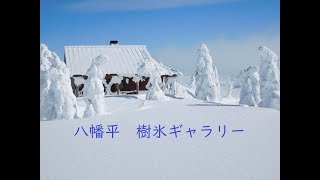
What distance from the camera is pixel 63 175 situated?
661 cm

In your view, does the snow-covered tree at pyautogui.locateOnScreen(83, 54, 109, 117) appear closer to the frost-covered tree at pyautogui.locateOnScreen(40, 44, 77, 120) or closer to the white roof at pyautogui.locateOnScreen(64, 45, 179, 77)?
the frost-covered tree at pyautogui.locateOnScreen(40, 44, 77, 120)

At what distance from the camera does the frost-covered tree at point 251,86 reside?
23.3 m

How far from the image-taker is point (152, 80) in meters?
21.9

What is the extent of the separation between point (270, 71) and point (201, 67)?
11661 millimetres

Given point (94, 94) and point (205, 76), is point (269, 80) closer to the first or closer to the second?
point (94, 94)

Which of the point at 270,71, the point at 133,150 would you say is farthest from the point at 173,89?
the point at 133,150

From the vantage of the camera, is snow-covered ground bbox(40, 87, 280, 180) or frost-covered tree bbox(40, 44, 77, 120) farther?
frost-covered tree bbox(40, 44, 77, 120)

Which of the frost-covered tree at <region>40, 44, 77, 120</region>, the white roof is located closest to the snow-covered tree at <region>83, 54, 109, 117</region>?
the frost-covered tree at <region>40, 44, 77, 120</region>

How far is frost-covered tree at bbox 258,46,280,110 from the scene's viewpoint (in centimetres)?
1892

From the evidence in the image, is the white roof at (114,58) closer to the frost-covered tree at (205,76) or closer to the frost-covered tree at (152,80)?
the frost-covered tree at (152,80)

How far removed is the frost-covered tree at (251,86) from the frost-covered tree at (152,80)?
617cm

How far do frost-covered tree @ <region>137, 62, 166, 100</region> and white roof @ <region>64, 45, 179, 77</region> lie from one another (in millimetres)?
1698

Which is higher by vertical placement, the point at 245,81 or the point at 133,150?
the point at 245,81
